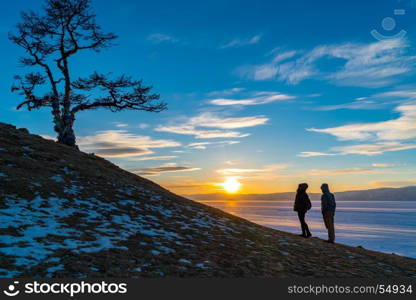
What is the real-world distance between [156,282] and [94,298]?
1.41m

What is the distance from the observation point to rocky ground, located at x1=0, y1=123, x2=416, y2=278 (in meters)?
7.98

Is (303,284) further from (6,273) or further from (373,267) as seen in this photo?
(6,273)

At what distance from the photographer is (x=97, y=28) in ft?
91.4

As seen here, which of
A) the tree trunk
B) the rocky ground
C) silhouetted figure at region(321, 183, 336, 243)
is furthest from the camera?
the tree trunk

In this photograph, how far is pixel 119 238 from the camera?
9.95 metres

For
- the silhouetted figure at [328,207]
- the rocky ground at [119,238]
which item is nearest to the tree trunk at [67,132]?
the rocky ground at [119,238]

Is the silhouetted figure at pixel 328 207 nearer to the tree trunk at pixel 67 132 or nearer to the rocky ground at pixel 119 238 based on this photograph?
the rocky ground at pixel 119 238

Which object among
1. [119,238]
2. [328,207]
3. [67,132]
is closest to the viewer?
[119,238]

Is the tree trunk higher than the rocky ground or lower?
higher

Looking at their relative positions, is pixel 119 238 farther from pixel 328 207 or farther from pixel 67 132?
pixel 67 132

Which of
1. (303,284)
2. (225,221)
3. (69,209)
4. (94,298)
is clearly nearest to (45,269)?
(94,298)

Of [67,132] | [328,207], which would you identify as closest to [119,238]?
[328,207]

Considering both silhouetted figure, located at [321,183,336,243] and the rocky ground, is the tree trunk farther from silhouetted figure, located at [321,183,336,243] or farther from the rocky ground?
silhouetted figure, located at [321,183,336,243]

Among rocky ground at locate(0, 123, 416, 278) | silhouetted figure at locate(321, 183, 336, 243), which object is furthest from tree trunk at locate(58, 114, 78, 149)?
silhouetted figure at locate(321, 183, 336, 243)
